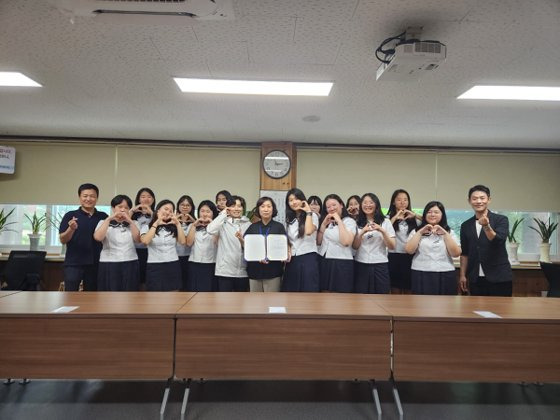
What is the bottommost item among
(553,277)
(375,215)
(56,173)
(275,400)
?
(275,400)

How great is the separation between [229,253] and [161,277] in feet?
2.27

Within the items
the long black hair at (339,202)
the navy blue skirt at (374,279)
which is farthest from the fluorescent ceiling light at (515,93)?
the navy blue skirt at (374,279)

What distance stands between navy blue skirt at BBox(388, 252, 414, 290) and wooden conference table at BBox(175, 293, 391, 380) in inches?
70.8

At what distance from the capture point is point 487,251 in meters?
3.16

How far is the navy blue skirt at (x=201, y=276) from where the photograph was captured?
11.6ft

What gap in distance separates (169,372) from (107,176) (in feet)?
14.4

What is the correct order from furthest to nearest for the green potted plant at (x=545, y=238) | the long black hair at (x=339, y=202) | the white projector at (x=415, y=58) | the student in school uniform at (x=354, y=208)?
1. the green potted plant at (x=545, y=238)
2. the student in school uniform at (x=354, y=208)
3. the long black hair at (x=339, y=202)
4. the white projector at (x=415, y=58)

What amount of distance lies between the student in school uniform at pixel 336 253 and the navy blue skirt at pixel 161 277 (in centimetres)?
145

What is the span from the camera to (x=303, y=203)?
11.2ft

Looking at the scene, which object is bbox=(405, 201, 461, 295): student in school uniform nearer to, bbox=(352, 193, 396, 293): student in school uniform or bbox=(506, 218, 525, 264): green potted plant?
bbox=(352, 193, 396, 293): student in school uniform

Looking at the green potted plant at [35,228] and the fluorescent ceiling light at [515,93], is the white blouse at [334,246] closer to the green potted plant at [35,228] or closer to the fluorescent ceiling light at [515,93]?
the fluorescent ceiling light at [515,93]

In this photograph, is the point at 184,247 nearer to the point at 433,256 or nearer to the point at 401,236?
the point at 401,236

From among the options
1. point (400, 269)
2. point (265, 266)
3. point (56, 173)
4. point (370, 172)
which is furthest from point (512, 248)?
point (56, 173)

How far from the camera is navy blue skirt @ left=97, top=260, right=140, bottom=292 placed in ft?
10.9
